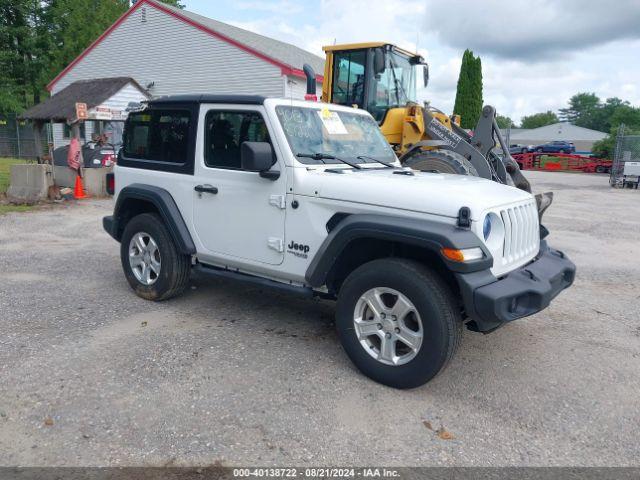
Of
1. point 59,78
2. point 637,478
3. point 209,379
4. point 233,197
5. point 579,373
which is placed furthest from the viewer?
point 59,78

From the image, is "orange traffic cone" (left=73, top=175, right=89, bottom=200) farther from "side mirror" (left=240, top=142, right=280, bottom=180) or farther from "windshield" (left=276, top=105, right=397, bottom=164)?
"side mirror" (left=240, top=142, right=280, bottom=180)

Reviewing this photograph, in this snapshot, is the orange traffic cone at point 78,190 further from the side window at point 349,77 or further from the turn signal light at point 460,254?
the turn signal light at point 460,254

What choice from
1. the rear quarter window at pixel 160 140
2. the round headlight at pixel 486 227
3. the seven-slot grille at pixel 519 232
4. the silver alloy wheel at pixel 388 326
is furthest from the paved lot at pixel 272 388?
the rear quarter window at pixel 160 140

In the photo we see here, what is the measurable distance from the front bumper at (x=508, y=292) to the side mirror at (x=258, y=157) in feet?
5.61

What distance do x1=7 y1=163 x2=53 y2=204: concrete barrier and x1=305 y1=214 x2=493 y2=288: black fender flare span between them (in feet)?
33.9

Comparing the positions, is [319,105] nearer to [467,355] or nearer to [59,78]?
[467,355]

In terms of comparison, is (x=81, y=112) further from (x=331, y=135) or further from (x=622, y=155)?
(x=622, y=155)

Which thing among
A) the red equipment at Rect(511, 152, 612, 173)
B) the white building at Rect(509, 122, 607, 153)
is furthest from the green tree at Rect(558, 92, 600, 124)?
the red equipment at Rect(511, 152, 612, 173)

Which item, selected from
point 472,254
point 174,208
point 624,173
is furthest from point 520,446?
point 624,173

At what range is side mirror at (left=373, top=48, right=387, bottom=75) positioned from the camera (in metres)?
9.74

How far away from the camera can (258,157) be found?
13.4 feet

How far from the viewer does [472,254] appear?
3.40m

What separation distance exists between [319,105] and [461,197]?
1835mm

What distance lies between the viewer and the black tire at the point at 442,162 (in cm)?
813
